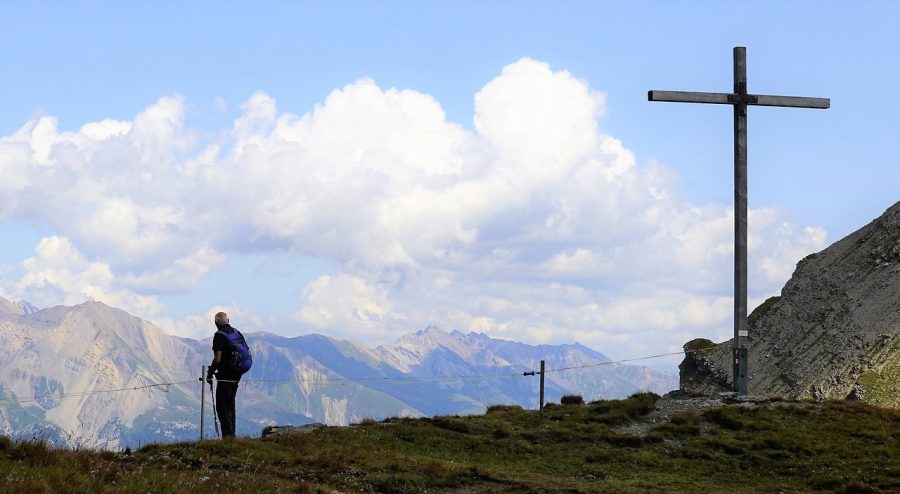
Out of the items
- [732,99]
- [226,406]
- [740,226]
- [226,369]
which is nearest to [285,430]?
[226,406]

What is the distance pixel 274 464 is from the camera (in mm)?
20359

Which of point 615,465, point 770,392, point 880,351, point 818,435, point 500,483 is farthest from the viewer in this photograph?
point 770,392

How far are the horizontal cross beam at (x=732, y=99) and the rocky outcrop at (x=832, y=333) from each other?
332 inches

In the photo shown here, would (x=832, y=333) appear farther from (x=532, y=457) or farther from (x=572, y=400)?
(x=532, y=457)

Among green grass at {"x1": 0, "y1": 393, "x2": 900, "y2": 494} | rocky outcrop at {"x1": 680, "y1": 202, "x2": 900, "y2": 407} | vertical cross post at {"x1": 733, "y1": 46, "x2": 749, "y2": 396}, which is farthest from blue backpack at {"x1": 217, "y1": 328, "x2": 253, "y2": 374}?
rocky outcrop at {"x1": 680, "y1": 202, "x2": 900, "y2": 407}

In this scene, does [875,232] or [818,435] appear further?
[875,232]

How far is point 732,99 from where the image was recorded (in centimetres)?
3006

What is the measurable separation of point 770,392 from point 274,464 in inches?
863

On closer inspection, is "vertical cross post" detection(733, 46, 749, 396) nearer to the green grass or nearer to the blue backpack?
the green grass

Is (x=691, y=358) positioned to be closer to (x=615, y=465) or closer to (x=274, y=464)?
(x=615, y=465)

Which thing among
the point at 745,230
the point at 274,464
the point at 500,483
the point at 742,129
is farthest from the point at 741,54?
the point at 274,464

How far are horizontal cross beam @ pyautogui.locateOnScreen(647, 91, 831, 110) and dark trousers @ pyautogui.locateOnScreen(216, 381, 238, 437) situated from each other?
14244 millimetres

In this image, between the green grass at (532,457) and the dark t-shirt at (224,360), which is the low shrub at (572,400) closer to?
the green grass at (532,457)

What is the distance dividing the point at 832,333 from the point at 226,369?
2242 cm
